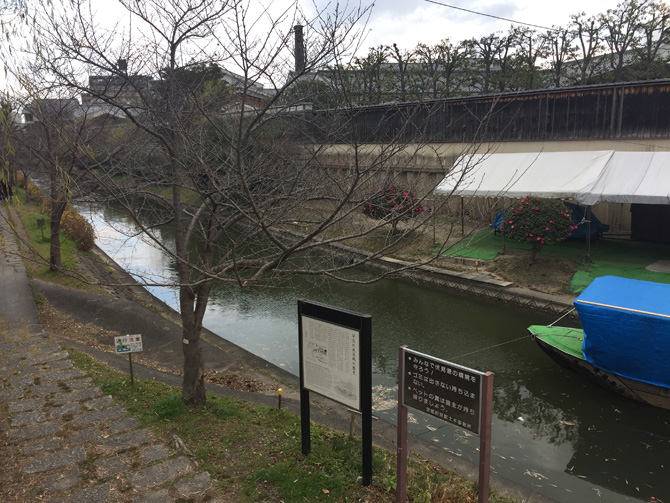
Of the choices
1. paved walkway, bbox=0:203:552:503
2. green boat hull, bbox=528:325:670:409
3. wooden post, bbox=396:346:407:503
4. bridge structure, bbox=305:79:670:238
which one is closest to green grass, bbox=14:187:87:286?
paved walkway, bbox=0:203:552:503

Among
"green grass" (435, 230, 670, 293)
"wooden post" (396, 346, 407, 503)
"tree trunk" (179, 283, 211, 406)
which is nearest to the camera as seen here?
"wooden post" (396, 346, 407, 503)

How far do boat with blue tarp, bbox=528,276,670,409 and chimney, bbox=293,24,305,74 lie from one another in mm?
6850

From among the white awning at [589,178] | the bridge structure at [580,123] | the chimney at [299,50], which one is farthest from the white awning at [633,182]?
the chimney at [299,50]

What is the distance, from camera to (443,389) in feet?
15.9

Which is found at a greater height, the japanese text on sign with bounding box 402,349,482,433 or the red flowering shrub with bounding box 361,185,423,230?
the red flowering shrub with bounding box 361,185,423,230

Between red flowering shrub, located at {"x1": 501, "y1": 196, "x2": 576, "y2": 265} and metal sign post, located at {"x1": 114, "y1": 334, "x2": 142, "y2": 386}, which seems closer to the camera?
metal sign post, located at {"x1": 114, "y1": 334, "x2": 142, "y2": 386}

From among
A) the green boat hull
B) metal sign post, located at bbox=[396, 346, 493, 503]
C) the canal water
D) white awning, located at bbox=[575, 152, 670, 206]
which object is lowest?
the canal water

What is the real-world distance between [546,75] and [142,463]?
103 ft

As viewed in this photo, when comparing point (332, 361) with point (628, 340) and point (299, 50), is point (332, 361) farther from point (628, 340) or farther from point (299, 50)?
point (628, 340)

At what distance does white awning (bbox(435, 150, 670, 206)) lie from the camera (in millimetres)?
15602

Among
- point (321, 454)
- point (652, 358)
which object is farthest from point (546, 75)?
point (321, 454)

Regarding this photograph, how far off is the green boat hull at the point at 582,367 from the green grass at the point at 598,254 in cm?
406

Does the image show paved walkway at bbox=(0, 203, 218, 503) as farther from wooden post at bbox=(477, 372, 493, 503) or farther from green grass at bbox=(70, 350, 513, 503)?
wooden post at bbox=(477, 372, 493, 503)

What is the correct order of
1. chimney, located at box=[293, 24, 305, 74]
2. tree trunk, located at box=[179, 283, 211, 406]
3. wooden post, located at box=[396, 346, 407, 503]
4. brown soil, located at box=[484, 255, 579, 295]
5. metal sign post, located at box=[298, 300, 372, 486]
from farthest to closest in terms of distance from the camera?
brown soil, located at box=[484, 255, 579, 295], tree trunk, located at box=[179, 283, 211, 406], chimney, located at box=[293, 24, 305, 74], metal sign post, located at box=[298, 300, 372, 486], wooden post, located at box=[396, 346, 407, 503]
